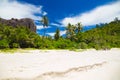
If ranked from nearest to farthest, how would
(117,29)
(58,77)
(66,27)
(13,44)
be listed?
(58,77), (13,44), (66,27), (117,29)

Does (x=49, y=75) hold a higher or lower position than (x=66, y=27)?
lower

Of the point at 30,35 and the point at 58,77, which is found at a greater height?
the point at 30,35

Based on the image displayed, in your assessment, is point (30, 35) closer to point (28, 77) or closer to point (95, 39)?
point (95, 39)

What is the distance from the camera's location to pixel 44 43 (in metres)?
50.7

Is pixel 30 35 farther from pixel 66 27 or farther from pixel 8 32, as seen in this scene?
pixel 66 27

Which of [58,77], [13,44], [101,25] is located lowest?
[58,77]

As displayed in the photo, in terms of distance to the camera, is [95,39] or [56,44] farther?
[95,39]

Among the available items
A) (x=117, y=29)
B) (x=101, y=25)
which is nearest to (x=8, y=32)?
(x=117, y=29)

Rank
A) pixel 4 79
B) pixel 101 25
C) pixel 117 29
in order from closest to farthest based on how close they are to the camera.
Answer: pixel 4 79, pixel 117 29, pixel 101 25

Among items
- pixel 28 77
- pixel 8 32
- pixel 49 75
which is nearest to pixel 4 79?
pixel 28 77

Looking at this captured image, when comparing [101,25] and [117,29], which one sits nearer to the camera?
[117,29]

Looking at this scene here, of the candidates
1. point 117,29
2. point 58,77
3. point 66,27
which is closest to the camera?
point 58,77

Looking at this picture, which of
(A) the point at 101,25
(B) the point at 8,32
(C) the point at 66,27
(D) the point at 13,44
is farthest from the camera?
(A) the point at 101,25

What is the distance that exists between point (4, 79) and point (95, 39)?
6043cm
